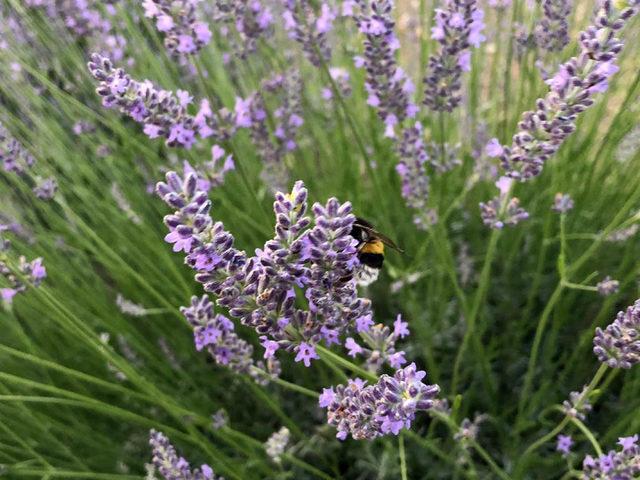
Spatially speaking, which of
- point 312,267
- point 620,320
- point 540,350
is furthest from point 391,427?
point 540,350

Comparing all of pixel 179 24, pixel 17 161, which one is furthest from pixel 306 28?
pixel 17 161

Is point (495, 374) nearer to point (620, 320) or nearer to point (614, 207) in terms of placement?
point (614, 207)

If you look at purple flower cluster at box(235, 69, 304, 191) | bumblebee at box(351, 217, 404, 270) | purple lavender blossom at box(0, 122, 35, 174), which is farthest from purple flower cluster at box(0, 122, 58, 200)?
bumblebee at box(351, 217, 404, 270)

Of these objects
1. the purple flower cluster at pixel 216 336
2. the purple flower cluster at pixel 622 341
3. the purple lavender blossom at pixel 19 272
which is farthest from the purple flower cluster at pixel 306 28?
the purple flower cluster at pixel 622 341

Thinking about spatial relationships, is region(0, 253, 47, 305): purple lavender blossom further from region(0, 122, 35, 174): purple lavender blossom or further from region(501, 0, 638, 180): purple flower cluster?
region(501, 0, 638, 180): purple flower cluster

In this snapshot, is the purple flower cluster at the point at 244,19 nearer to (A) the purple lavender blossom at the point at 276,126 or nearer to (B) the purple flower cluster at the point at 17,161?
(A) the purple lavender blossom at the point at 276,126

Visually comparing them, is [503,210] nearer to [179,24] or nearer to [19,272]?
[179,24]
